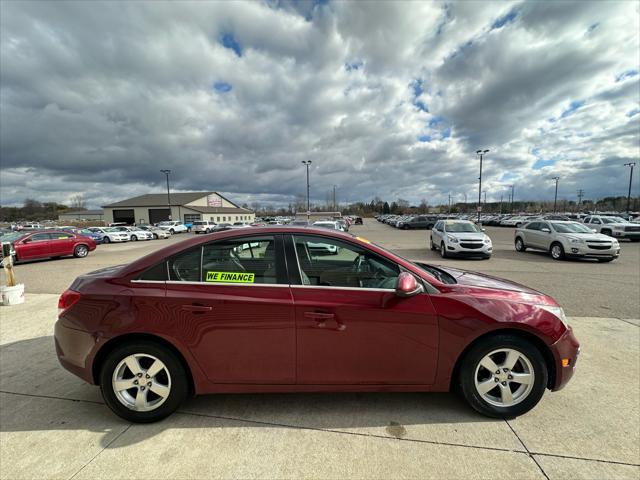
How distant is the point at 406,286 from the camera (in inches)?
93.4

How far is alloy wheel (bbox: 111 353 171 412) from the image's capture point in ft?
8.29

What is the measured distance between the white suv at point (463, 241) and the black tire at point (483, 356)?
10.4 m

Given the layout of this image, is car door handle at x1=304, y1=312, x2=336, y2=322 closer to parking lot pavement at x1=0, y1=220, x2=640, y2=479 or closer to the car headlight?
parking lot pavement at x1=0, y1=220, x2=640, y2=479

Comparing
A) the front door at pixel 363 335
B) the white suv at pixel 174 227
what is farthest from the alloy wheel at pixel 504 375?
the white suv at pixel 174 227

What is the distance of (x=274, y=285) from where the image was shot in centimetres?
254

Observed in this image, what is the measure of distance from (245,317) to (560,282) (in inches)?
340

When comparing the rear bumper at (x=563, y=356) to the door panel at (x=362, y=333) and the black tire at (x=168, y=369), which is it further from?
the black tire at (x=168, y=369)

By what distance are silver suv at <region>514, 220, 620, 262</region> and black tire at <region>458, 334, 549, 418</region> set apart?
11924 mm

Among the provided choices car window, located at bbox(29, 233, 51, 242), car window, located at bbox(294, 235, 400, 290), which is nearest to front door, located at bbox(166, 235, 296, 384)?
car window, located at bbox(294, 235, 400, 290)

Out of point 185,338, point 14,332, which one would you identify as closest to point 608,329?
point 185,338

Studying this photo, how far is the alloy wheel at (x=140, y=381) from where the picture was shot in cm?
253

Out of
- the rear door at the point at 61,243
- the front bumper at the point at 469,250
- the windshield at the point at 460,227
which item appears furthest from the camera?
the rear door at the point at 61,243

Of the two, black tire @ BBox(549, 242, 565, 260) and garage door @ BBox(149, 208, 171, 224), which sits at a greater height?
garage door @ BBox(149, 208, 171, 224)

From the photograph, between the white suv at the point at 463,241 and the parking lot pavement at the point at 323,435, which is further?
the white suv at the point at 463,241
